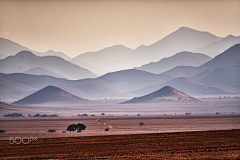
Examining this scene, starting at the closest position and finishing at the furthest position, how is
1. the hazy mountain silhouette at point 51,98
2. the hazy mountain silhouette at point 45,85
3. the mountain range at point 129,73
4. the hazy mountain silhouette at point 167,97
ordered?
the hazy mountain silhouette at point 167,97, the hazy mountain silhouette at point 51,98, the mountain range at point 129,73, the hazy mountain silhouette at point 45,85

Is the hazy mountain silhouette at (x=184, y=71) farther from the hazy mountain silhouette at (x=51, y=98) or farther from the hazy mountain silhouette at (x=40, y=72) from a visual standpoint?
the hazy mountain silhouette at (x=51, y=98)

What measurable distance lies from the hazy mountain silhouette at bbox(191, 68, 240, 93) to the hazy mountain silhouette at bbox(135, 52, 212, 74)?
29.1 ft

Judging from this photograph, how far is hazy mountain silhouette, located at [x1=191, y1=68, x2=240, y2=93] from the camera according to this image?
139 meters

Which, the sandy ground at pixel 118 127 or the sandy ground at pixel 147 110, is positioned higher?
the sandy ground at pixel 147 110

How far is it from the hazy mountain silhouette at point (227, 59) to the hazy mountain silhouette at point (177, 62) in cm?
527

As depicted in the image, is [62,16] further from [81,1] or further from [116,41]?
[116,41]

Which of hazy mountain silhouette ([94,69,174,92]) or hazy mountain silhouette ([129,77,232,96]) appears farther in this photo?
hazy mountain silhouette ([94,69,174,92])

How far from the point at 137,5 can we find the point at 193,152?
26217 mm

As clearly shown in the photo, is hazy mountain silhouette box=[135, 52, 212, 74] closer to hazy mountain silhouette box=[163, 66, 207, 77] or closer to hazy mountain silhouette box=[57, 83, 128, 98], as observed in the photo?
hazy mountain silhouette box=[163, 66, 207, 77]

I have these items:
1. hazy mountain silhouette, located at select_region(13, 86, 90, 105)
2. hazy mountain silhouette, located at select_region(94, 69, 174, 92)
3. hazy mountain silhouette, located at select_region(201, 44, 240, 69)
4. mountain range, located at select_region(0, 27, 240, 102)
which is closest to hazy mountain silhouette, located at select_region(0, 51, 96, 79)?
mountain range, located at select_region(0, 27, 240, 102)

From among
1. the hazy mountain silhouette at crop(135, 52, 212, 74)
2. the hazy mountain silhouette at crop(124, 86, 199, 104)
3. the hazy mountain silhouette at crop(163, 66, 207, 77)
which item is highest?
the hazy mountain silhouette at crop(135, 52, 212, 74)

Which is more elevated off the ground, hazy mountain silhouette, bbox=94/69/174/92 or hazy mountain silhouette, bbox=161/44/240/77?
hazy mountain silhouette, bbox=161/44/240/77

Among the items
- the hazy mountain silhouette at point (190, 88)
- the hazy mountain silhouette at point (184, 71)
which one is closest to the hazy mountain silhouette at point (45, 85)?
the hazy mountain silhouette at point (190, 88)

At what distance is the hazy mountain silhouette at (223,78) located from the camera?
455ft
